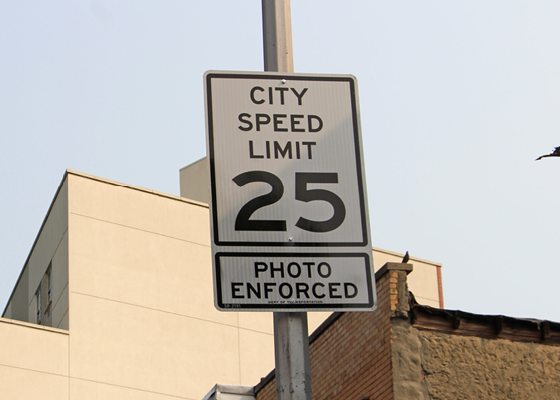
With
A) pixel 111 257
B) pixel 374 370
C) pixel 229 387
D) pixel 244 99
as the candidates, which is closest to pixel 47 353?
pixel 111 257

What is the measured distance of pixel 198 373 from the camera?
32.4 meters

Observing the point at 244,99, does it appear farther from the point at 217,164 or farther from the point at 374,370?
the point at 374,370

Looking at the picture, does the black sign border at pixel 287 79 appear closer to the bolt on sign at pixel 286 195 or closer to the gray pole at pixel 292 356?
the bolt on sign at pixel 286 195

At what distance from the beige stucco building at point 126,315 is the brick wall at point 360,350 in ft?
57.0

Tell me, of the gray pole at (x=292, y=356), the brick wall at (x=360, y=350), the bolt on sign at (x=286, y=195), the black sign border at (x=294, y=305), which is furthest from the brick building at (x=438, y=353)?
the gray pole at (x=292, y=356)

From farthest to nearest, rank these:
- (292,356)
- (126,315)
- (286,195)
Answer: (126,315) < (286,195) < (292,356)

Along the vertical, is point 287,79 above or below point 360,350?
above

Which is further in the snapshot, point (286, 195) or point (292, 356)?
point (286, 195)

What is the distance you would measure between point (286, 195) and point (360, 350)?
9.14 metres

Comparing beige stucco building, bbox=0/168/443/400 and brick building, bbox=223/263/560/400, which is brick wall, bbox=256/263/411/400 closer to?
brick building, bbox=223/263/560/400

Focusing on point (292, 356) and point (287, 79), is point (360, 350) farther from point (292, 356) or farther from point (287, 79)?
point (292, 356)

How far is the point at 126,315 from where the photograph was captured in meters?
32.0

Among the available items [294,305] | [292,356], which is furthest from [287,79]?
[292,356]

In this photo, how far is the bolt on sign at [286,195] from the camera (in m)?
4.46
